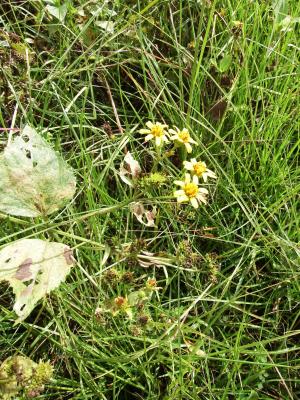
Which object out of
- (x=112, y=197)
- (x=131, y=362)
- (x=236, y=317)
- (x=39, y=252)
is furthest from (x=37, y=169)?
(x=236, y=317)

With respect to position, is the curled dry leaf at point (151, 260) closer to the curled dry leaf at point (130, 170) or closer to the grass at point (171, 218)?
the grass at point (171, 218)

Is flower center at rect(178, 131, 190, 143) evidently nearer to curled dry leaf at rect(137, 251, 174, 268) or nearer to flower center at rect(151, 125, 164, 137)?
flower center at rect(151, 125, 164, 137)

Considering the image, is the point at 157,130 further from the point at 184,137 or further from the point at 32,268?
the point at 32,268

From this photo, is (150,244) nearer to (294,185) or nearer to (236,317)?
(236,317)

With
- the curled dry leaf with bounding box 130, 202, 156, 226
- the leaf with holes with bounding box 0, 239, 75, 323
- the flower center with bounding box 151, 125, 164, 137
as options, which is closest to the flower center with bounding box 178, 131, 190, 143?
the flower center with bounding box 151, 125, 164, 137

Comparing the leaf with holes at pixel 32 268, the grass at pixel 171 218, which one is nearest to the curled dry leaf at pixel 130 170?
the grass at pixel 171 218

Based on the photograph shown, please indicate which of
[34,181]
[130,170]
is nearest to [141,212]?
[130,170]
